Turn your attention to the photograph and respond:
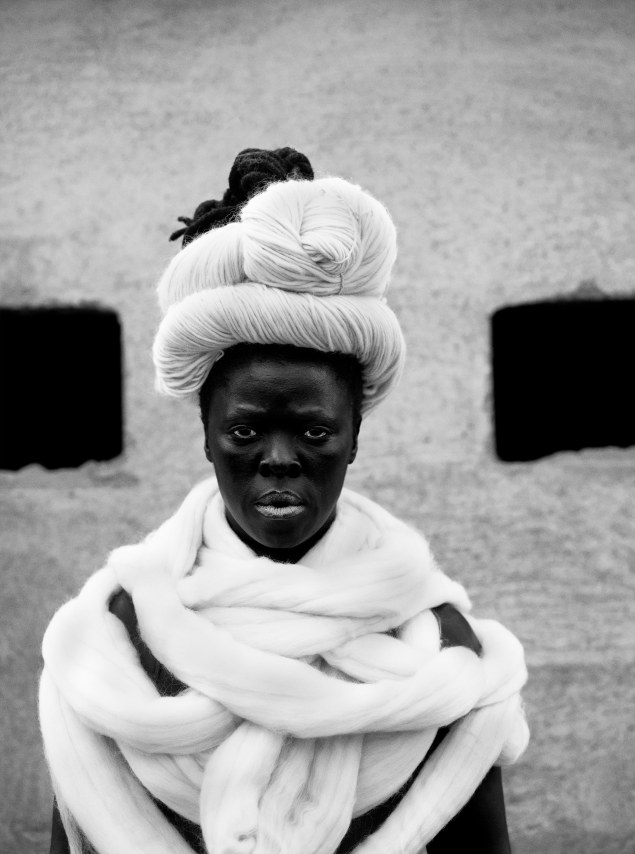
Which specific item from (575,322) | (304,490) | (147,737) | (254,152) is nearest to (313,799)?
(147,737)


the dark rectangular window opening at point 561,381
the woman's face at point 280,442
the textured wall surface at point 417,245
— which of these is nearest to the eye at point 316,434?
the woman's face at point 280,442

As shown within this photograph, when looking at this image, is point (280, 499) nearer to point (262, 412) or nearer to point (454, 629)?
point (262, 412)

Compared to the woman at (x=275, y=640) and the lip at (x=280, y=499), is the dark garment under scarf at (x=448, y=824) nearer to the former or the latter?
the woman at (x=275, y=640)

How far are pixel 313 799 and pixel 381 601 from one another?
0.25 metres

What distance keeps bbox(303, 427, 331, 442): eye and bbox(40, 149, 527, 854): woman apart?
2 centimetres

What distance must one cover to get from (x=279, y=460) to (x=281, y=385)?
0.30ft

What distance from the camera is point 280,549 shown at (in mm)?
1406

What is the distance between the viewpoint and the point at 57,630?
136 centimetres

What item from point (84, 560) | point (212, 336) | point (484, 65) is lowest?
point (84, 560)

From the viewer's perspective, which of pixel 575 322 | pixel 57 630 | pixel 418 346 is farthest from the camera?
pixel 575 322

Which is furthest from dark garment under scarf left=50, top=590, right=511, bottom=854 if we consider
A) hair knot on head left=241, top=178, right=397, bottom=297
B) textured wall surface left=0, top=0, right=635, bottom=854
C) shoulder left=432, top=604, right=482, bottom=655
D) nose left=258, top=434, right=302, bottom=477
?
textured wall surface left=0, top=0, right=635, bottom=854

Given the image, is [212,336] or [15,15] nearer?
[212,336]

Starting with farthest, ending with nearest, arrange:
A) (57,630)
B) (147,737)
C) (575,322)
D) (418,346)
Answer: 1. (575,322)
2. (418,346)
3. (57,630)
4. (147,737)

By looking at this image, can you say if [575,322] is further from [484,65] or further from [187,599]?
[187,599]
